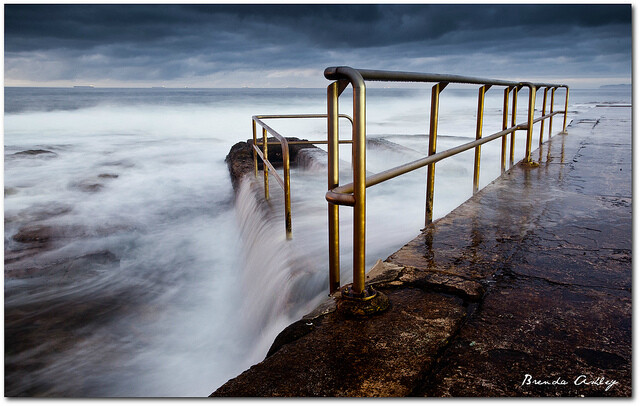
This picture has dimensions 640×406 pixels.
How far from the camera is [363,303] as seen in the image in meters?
1.56

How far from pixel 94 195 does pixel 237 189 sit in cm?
269

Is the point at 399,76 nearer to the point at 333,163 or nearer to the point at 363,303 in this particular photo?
the point at 333,163

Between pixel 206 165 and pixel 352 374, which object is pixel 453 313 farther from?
pixel 206 165

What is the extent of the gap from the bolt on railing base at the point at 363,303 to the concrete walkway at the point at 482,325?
2 centimetres

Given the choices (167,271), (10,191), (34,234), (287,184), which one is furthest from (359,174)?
(10,191)

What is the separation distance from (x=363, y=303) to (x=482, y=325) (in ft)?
1.27

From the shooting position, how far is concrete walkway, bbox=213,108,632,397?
119 cm

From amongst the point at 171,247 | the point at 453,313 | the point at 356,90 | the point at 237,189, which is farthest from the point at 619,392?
the point at 237,189

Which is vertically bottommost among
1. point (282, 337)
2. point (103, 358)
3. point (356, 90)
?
point (103, 358)

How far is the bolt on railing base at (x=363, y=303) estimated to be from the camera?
1.55m

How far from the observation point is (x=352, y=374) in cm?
123
